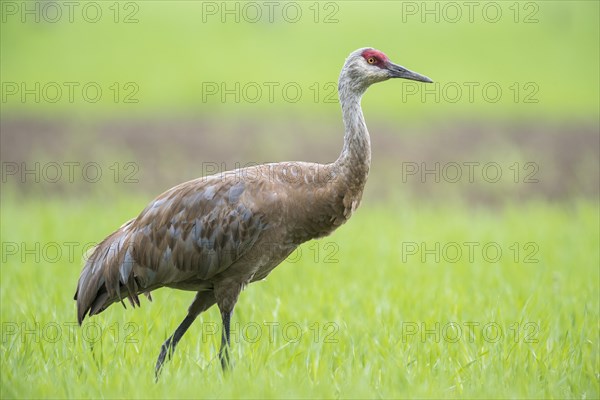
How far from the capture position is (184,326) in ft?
17.8

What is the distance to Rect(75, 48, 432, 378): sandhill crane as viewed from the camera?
5.27 meters

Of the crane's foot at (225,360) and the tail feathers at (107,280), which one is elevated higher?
the tail feathers at (107,280)

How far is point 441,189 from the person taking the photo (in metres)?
14.3

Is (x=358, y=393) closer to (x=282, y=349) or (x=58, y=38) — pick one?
(x=282, y=349)

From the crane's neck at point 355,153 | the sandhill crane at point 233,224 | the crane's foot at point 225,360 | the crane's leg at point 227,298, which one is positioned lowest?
the crane's foot at point 225,360

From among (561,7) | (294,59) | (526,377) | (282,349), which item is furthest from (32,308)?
(561,7)

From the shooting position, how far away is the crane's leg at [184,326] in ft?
17.1

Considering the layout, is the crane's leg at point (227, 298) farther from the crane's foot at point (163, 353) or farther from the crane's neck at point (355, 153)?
the crane's neck at point (355, 153)

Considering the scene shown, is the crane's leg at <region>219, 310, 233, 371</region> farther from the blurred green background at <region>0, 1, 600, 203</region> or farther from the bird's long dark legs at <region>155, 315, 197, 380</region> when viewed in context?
the blurred green background at <region>0, 1, 600, 203</region>

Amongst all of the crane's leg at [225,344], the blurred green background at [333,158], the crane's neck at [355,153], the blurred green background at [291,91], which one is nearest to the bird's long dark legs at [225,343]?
the crane's leg at [225,344]

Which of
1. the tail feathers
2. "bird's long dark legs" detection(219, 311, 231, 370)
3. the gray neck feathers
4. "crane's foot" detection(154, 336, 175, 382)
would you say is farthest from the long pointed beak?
"crane's foot" detection(154, 336, 175, 382)

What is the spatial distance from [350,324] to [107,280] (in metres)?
1.94

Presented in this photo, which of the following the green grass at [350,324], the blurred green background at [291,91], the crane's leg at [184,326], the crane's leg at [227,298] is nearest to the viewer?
the green grass at [350,324]

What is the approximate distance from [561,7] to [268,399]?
2393cm
